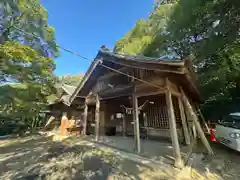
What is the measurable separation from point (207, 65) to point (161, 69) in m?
7.64

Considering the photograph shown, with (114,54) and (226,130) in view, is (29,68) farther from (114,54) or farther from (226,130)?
(226,130)

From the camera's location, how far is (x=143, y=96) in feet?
22.8

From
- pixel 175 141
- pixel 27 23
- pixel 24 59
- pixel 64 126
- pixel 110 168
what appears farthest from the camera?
pixel 64 126

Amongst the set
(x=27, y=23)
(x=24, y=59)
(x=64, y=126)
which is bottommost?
(x=64, y=126)

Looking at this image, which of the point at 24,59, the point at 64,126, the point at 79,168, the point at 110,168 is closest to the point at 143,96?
the point at 110,168

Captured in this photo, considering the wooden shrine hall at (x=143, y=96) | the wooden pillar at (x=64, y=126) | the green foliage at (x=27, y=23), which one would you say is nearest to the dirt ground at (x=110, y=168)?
the wooden shrine hall at (x=143, y=96)


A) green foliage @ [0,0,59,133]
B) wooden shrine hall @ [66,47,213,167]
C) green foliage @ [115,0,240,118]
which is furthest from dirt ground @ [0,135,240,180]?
green foliage @ [115,0,240,118]

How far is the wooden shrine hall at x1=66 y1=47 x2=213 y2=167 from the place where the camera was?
17.3 feet

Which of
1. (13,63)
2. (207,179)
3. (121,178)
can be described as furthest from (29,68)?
(207,179)

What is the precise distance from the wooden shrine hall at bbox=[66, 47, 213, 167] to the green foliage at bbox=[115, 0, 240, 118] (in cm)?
221

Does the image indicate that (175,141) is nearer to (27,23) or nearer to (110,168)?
(110,168)

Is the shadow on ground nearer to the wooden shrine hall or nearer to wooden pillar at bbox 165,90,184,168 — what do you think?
wooden pillar at bbox 165,90,184,168

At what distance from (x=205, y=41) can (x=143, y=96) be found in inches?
270

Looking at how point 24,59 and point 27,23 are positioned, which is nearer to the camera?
point 24,59
